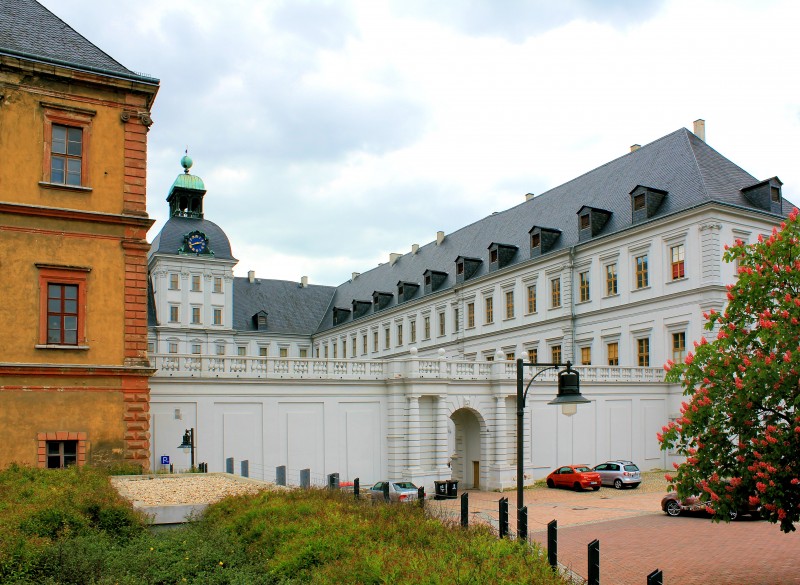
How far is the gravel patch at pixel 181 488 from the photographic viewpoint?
15953 mm

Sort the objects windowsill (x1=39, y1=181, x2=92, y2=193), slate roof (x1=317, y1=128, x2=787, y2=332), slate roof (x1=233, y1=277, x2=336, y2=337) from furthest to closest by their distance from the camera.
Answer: slate roof (x1=233, y1=277, x2=336, y2=337), slate roof (x1=317, y1=128, x2=787, y2=332), windowsill (x1=39, y1=181, x2=92, y2=193)

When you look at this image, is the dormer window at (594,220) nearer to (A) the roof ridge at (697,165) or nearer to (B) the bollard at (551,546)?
(A) the roof ridge at (697,165)

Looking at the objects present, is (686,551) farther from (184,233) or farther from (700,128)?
(184,233)

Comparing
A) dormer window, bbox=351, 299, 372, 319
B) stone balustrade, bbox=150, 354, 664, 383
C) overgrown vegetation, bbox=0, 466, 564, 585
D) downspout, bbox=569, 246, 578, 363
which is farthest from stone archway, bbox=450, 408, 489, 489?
dormer window, bbox=351, 299, 372, 319

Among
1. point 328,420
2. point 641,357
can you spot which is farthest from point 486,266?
point 328,420

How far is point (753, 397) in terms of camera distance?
14.7 m

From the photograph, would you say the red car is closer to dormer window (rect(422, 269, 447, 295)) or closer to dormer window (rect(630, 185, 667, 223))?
dormer window (rect(630, 185, 667, 223))

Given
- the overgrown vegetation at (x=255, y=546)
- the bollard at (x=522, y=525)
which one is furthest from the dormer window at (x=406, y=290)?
the bollard at (x=522, y=525)

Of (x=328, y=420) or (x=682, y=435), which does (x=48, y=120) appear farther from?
(x=682, y=435)

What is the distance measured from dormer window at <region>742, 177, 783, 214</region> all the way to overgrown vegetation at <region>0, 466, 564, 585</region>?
37.3 m

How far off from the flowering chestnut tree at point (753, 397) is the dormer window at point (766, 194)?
3115cm

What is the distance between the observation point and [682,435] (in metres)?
15.7

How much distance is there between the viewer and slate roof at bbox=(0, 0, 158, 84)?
25.5 metres

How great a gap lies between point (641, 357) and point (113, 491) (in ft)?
122
